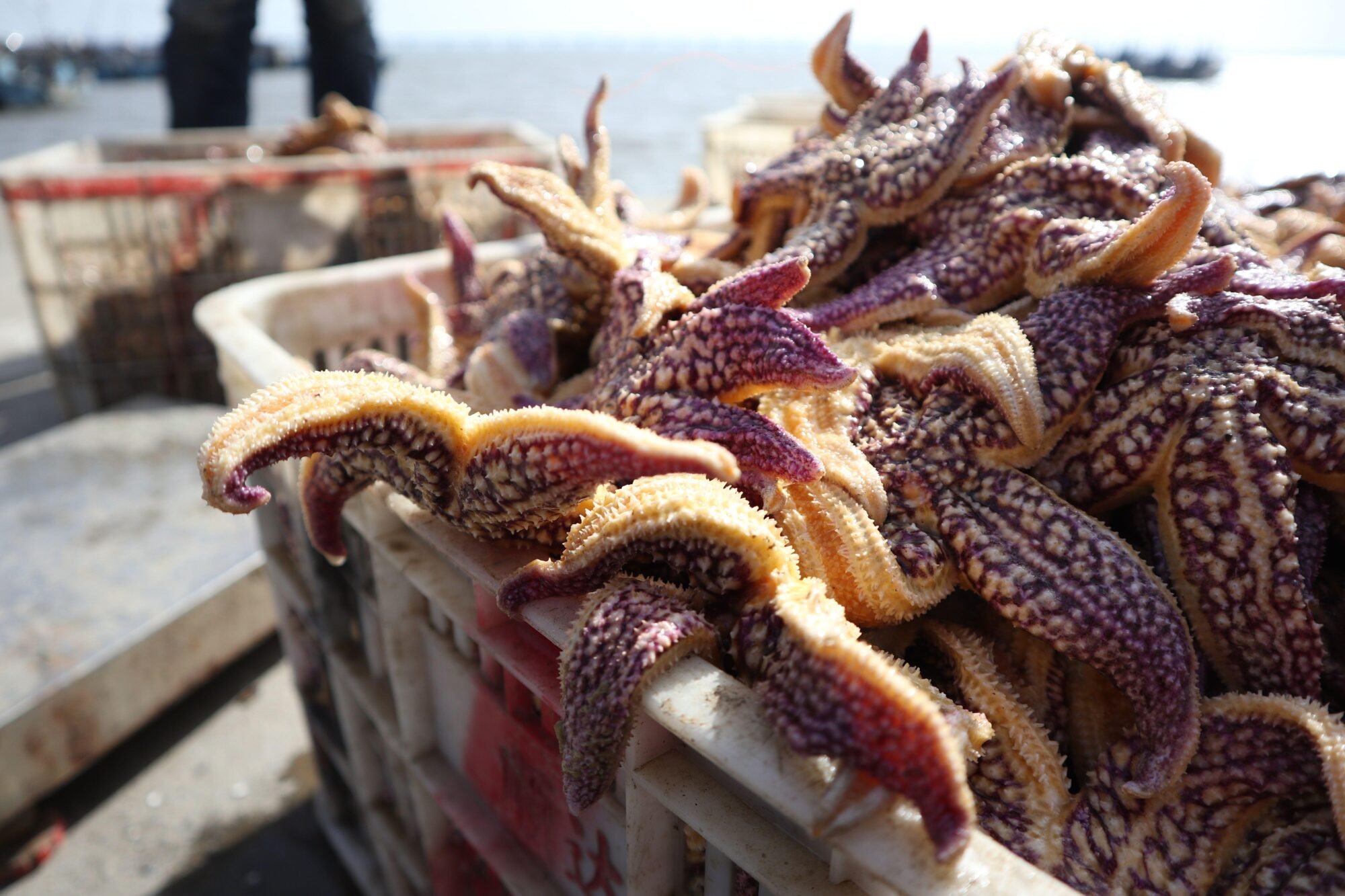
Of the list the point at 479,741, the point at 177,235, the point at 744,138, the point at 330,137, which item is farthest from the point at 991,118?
the point at 330,137

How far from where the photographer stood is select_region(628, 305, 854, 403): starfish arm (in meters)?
0.85

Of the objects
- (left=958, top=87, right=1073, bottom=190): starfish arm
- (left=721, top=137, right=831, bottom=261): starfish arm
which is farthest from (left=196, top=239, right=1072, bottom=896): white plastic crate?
(left=958, top=87, right=1073, bottom=190): starfish arm

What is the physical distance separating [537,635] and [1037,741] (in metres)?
0.52

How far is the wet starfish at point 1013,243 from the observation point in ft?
3.44

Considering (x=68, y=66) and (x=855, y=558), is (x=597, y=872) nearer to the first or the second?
(x=855, y=558)

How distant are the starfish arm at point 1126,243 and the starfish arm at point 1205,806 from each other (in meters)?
0.47

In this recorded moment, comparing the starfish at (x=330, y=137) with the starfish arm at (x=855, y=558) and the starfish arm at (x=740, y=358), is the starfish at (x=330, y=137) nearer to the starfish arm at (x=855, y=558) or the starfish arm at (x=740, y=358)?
the starfish arm at (x=740, y=358)

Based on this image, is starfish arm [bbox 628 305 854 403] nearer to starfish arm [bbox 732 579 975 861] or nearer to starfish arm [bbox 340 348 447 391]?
starfish arm [bbox 732 579 975 861]

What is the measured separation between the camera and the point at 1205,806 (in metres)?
0.84

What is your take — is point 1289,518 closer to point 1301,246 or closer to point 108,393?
point 1301,246

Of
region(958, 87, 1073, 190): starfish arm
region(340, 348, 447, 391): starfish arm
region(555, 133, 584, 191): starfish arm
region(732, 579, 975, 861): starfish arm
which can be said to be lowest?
region(340, 348, 447, 391): starfish arm

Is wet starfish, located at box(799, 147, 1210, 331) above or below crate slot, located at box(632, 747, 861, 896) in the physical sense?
above

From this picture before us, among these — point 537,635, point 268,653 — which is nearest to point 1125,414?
point 537,635

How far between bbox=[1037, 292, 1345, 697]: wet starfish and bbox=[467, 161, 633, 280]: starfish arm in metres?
0.62
